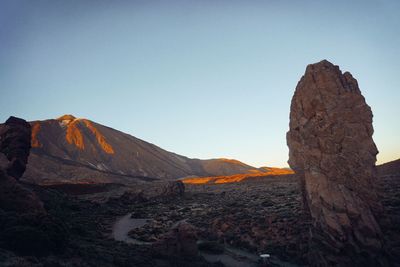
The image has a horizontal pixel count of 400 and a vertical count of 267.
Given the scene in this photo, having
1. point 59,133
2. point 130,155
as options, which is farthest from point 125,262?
point 59,133

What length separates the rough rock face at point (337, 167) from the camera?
18.4 metres

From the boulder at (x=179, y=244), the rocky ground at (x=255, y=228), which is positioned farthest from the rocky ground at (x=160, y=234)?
the boulder at (x=179, y=244)

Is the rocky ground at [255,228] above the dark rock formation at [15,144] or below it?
below

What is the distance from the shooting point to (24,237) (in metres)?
15.4

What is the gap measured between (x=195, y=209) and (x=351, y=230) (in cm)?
2778

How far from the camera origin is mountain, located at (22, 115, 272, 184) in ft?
304

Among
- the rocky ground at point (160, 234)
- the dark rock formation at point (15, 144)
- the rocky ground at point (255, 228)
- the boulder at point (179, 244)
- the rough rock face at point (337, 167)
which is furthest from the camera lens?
the dark rock formation at point (15, 144)

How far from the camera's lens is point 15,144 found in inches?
1475

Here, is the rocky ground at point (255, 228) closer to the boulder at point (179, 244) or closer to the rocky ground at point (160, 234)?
the rocky ground at point (160, 234)

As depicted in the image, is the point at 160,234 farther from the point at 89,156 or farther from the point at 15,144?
the point at 89,156

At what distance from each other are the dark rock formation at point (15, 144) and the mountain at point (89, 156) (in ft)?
152

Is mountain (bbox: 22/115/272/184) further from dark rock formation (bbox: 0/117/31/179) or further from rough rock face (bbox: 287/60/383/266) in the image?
rough rock face (bbox: 287/60/383/266)

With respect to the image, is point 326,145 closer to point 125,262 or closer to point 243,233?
point 243,233

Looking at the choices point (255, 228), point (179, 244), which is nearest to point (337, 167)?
point (255, 228)
